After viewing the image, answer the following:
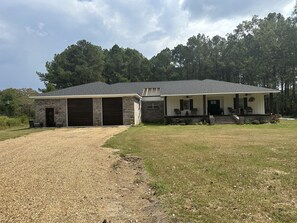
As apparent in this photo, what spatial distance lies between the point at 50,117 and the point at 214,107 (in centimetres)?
1509

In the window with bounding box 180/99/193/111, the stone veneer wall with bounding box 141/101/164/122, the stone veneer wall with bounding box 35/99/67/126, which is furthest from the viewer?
the stone veneer wall with bounding box 141/101/164/122

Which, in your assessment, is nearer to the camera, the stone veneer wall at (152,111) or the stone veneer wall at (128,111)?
the stone veneer wall at (128,111)

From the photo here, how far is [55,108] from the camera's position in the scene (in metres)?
25.9

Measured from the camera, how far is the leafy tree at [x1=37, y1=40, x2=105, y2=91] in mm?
50938

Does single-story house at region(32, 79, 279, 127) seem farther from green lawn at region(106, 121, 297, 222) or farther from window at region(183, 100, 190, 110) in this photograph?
green lawn at region(106, 121, 297, 222)

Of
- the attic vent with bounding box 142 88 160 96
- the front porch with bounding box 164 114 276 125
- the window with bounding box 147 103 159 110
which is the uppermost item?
the attic vent with bounding box 142 88 160 96

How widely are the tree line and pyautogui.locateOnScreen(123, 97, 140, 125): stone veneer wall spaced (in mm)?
18050

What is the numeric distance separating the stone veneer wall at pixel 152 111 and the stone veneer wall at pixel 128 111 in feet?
17.1

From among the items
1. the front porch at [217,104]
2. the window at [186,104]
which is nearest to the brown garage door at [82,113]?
the front porch at [217,104]

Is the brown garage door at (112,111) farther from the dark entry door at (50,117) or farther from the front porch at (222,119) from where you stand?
the dark entry door at (50,117)

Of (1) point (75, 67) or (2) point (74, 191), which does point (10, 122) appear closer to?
(2) point (74, 191)

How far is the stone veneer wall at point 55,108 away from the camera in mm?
25812

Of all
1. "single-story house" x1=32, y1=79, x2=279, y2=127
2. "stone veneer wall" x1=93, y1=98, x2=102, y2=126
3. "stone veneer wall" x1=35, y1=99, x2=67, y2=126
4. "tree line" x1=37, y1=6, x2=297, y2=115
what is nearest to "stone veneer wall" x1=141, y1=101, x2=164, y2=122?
"single-story house" x1=32, y1=79, x2=279, y2=127

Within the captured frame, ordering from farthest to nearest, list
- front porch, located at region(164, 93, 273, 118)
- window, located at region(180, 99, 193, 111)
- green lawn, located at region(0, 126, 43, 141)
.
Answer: window, located at region(180, 99, 193, 111)
front porch, located at region(164, 93, 273, 118)
green lawn, located at region(0, 126, 43, 141)
